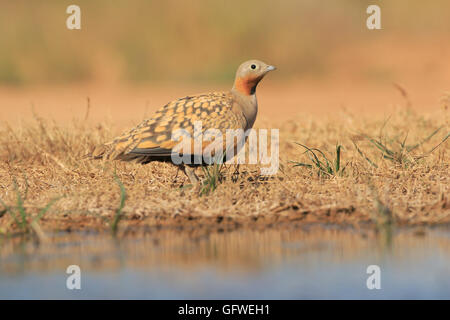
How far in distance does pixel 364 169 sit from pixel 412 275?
2507mm

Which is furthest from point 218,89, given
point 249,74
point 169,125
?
point 169,125

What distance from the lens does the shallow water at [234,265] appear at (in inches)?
151

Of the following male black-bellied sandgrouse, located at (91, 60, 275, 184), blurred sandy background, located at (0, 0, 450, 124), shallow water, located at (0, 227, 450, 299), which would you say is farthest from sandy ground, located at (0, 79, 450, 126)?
shallow water, located at (0, 227, 450, 299)

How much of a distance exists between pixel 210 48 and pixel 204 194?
11336 mm

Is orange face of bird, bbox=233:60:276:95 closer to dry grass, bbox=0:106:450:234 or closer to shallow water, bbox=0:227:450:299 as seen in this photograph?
dry grass, bbox=0:106:450:234

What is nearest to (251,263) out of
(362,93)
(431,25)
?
(362,93)

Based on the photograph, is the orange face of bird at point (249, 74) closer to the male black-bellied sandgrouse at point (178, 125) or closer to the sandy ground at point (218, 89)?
the male black-bellied sandgrouse at point (178, 125)

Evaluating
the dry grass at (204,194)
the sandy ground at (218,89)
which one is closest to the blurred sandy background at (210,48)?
the sandy ground at (218,89)

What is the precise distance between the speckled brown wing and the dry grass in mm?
272

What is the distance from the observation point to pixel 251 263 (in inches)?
169

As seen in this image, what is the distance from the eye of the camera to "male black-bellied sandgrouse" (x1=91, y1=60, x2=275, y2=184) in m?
5.84

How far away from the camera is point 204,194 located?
224 inches

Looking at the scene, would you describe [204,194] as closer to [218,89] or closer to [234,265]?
[234,265]
